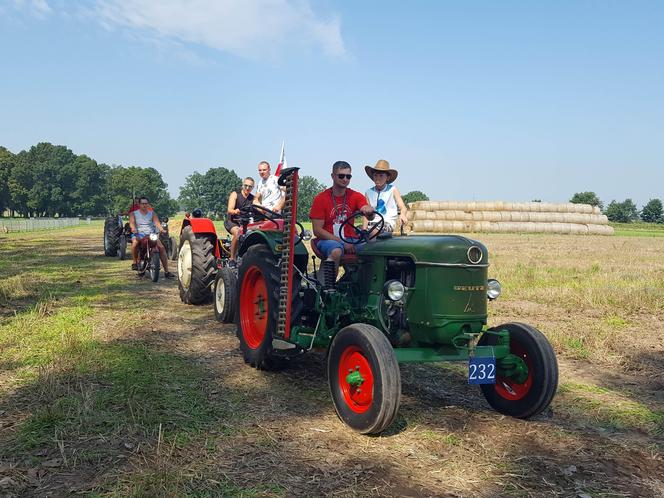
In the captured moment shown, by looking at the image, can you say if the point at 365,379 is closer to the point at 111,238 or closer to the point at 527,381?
the point at 527,381

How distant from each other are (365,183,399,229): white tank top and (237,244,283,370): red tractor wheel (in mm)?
1227

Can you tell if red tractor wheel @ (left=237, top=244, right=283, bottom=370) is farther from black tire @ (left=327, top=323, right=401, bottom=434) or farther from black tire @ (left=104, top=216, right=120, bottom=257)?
black tire @ (left=104, top=216, right=120, bottom=257)

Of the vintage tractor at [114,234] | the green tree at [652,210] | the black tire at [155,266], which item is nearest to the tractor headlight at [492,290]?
the black tire at [155,266]

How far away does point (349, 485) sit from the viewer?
2818 millimetres

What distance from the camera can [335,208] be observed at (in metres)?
4.84

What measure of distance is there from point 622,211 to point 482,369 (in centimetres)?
9742

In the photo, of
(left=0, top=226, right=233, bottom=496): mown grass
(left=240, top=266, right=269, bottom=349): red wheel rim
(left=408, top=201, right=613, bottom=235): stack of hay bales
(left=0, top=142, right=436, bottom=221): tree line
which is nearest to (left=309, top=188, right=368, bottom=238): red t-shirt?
(left=240, top=266, right=269, bottom=349): red wheel rim

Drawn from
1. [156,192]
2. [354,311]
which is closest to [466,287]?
[354,311]

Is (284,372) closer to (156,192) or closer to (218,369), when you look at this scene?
(218,369)

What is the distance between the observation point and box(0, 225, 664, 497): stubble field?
9.37 feet

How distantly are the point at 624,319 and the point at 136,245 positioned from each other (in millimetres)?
8517

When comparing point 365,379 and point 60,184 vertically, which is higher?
point 60,184

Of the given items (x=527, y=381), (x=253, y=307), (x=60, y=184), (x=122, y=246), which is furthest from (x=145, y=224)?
(x=60, y=184)

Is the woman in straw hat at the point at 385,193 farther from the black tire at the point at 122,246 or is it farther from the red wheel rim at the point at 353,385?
the black tire at the point at 122,246
